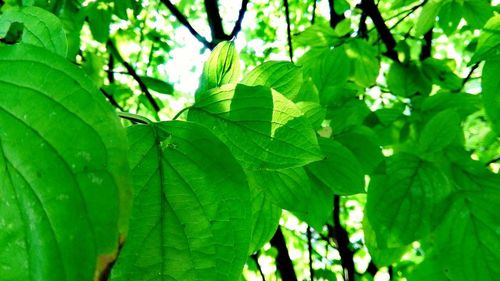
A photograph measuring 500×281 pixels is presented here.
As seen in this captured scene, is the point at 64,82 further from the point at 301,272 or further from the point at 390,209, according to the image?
the point at 301,272

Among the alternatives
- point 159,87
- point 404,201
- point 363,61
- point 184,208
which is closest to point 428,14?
point 363,61

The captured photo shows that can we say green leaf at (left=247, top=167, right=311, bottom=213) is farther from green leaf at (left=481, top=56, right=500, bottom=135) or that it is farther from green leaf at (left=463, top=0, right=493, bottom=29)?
green leaf at (left=463, top=0, right=493, bottom=29)

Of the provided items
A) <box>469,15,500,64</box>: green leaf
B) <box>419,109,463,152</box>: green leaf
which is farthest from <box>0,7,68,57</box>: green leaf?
<box>419,109,463,152</box>: green leaf

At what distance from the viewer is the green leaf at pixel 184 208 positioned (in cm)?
33

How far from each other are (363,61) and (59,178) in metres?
0.99

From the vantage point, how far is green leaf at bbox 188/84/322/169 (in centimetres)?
40

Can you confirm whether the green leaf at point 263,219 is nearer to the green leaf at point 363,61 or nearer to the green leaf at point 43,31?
the green leaf at point 43,31

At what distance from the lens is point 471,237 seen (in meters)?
0.66

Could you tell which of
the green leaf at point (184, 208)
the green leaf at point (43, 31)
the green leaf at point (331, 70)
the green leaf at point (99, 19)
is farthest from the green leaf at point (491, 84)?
the green leaf at point (99, 19)

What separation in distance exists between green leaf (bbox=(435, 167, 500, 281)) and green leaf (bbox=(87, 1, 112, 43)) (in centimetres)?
97

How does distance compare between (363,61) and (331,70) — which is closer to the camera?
(331,70)

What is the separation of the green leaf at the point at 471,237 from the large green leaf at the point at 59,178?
57 cm

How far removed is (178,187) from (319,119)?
1.00ft

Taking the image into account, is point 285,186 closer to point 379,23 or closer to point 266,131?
point 266,131
